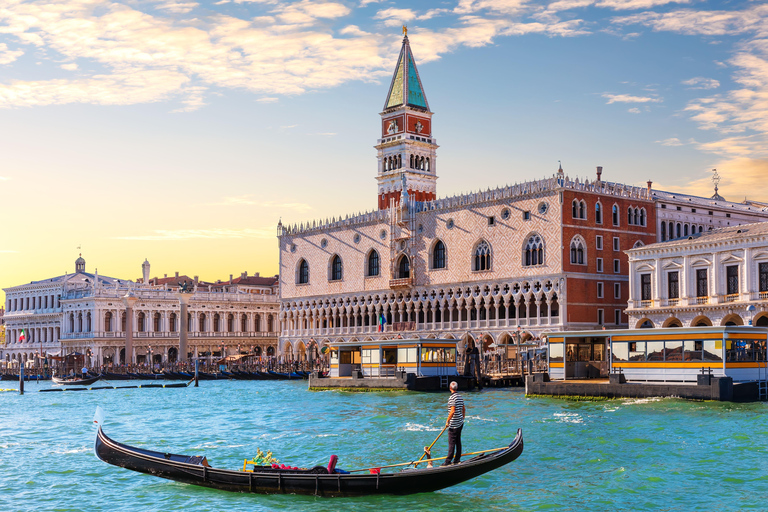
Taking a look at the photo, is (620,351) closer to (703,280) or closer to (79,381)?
(703,280)

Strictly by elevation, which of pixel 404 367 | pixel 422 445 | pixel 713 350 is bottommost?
pixel 422 445

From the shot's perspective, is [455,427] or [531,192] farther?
[531,192]

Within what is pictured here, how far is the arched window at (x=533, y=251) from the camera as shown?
56.9 m

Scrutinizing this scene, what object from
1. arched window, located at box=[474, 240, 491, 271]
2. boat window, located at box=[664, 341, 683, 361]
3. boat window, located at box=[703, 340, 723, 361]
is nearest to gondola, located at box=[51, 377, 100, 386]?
arched window, located at box=[474, 240, 491, 271]

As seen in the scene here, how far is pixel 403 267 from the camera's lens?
68.2 metres

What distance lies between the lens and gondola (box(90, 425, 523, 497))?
17.6 metres

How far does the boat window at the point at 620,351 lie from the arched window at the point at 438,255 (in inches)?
1099

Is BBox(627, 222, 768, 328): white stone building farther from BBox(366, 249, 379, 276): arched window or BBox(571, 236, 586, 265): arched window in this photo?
BBox(366, 249, 379, 276): arched window

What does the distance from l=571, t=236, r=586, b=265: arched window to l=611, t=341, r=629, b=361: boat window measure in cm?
1922

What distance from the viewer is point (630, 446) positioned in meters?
23.8

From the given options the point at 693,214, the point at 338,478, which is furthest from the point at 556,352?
the point at 693,214

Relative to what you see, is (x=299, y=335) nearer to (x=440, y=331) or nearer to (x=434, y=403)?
(x=440, y=331)

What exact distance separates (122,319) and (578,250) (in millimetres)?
46204

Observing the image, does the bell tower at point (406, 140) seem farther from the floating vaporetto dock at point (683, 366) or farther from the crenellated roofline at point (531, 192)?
the floating vaporetto dock at point (683, 366)
